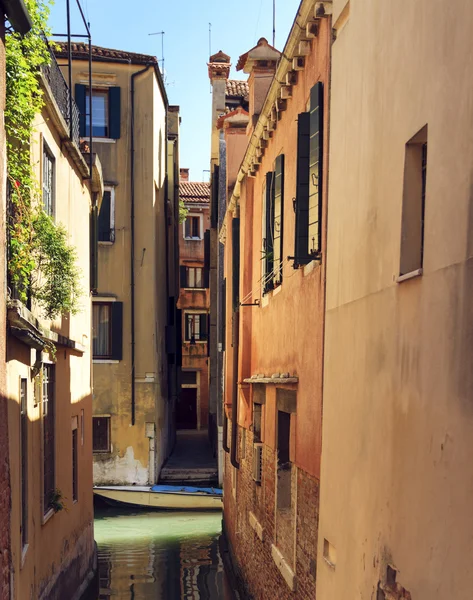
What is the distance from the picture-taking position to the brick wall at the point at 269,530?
26.2ft

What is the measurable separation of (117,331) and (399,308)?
17857 millimetres

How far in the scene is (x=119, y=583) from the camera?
14242mm

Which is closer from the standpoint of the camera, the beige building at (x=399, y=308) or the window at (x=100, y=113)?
the beige building at (x=399, y=308)

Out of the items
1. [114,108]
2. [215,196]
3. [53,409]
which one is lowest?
[53,409]

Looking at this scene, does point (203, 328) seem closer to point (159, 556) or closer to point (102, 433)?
point (102, 433)

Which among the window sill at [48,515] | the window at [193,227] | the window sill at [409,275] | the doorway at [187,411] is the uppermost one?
the window at [193,227]

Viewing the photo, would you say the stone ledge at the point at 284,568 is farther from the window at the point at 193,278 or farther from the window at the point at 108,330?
the window at the point at 193,278

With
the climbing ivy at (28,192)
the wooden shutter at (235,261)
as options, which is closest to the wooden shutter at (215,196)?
the wooden shutter at (235,261)

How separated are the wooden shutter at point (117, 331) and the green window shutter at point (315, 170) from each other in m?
14.8

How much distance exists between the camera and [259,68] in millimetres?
13930

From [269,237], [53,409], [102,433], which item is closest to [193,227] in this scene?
[102,433]

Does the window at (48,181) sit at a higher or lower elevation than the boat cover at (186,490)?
higher

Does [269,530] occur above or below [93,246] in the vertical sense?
below

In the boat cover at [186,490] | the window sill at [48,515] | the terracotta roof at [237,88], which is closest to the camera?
the window sill at [48,515]
